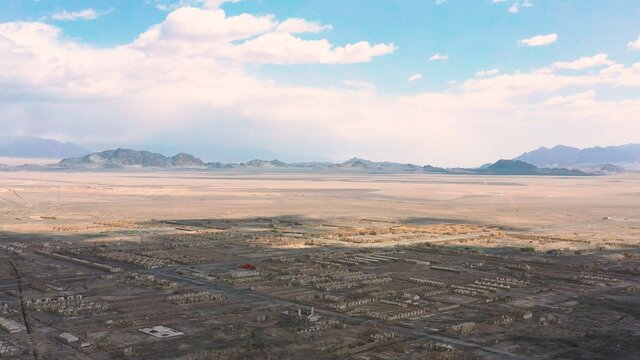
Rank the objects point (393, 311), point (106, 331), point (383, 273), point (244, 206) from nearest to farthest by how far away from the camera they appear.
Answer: point (106, 331)
point (393, 311)
point (383, 273)
point (244, 206)

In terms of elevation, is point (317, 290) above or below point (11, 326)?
below

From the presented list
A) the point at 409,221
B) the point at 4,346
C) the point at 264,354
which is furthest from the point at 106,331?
the point at 409,221

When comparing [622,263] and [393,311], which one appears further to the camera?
[622,263]

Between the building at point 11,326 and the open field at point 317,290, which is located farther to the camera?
the building at point 11,326

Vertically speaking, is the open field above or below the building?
below

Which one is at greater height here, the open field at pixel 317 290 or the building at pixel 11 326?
the building at pixel 11 326

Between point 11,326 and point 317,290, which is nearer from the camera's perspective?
point 11,326

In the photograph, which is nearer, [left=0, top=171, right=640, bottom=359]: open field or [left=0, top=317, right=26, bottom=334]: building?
[left=0, top=171, right=640, bottom=359]: open field

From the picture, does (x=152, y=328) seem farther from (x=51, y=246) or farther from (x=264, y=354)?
(x=51, y=246)
